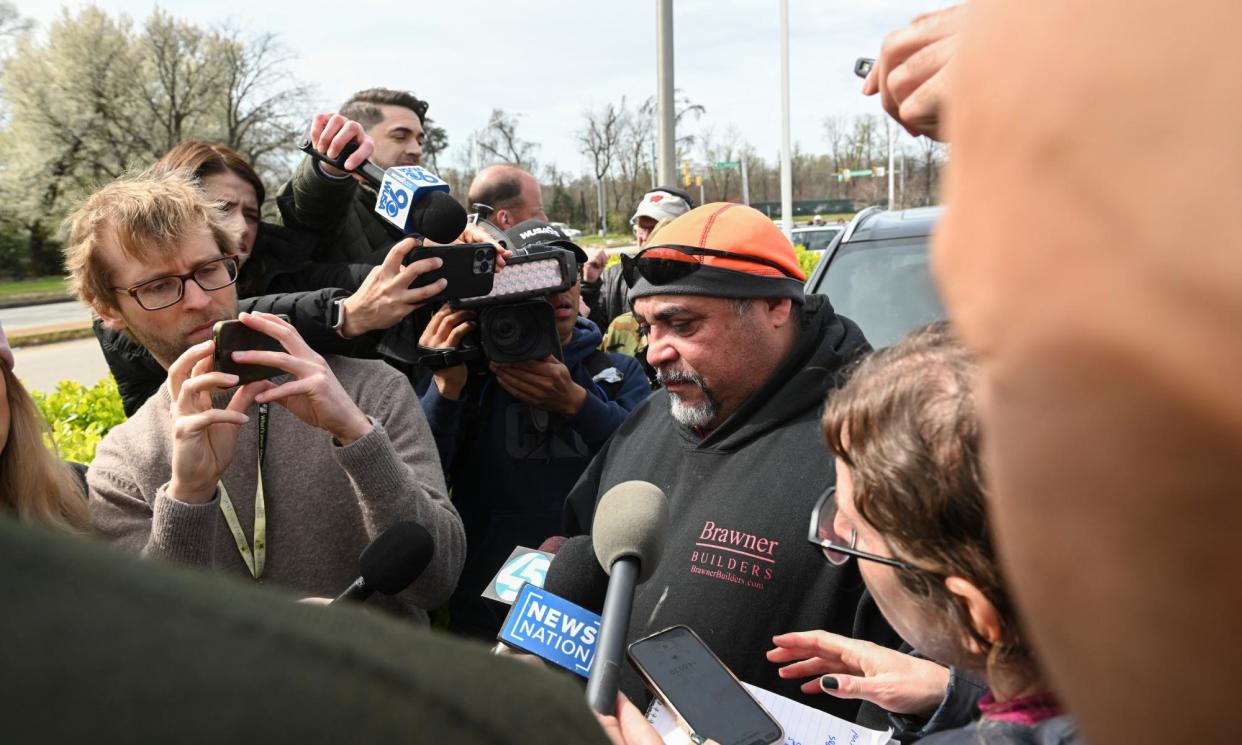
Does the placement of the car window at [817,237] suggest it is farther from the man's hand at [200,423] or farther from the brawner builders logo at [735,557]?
the man's hand at [200,423]

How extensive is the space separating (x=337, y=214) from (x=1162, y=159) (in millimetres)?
3365

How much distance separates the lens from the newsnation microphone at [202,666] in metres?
0.32

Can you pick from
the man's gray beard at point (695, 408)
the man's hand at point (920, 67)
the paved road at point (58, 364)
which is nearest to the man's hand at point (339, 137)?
the man's gray beard at point (695, 408)

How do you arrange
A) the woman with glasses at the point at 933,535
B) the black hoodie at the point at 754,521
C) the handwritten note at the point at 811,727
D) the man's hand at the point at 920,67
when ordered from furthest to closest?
the black hoodie at the point at 754,521 < the handwritten note at the point at 811,727 < the woman with glasses at the point at 933,535 < the man's hand at the point at 920,67

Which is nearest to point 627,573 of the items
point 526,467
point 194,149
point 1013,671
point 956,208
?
point 1013,671

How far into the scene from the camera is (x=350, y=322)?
2689mm

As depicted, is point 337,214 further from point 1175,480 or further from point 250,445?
point 1175,480

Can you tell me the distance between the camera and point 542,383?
307 centimetres

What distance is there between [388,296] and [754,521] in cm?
121

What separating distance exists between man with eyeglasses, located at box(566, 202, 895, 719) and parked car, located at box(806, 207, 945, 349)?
1.69 metres

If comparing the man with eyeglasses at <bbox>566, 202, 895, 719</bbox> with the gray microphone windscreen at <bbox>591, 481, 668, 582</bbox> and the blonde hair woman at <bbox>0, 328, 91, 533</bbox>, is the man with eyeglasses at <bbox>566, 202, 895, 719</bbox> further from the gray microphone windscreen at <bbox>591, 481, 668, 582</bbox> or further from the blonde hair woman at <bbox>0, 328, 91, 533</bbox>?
the blonde hair woman at <bbox>0, 328, 91, 533</bbox>

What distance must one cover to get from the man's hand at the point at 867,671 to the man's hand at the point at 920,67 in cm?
128

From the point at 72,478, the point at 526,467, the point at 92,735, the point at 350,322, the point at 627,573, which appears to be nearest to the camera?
the point at 92,735

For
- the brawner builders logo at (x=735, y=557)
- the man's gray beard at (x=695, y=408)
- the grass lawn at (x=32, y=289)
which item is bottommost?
the grass lawn at (x=32, y=289)
